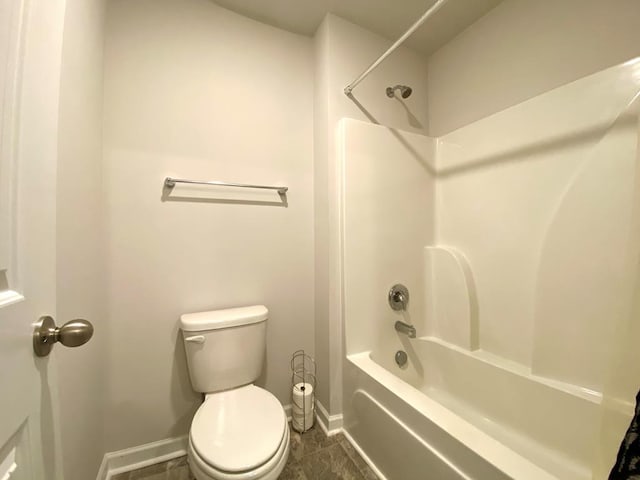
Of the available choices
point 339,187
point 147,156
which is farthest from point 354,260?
point 147,156

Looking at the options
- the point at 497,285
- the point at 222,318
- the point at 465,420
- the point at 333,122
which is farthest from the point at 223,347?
the point at 497,285

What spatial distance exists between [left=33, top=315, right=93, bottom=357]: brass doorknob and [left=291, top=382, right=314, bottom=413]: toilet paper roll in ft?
4.13

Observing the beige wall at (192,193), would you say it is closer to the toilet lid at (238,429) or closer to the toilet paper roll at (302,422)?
the toilet paper roll at (302,422)

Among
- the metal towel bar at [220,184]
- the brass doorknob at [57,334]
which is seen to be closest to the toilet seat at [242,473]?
the brass doorknob at [57,334]

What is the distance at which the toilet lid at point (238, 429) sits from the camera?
2.87 feet

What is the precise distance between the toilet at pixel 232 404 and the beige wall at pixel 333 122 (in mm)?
396

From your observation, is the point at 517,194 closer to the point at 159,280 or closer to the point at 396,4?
the point at 396,4

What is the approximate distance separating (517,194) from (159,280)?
1911 mm

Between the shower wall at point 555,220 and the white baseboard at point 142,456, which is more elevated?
the shower wall at point 555,220

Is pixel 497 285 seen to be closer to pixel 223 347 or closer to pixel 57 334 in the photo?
pixel 223 347

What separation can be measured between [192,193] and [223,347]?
81 cm

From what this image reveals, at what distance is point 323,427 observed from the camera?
152 cm

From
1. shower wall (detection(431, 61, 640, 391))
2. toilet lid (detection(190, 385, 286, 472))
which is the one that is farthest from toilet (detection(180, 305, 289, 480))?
shower wall (detection(431, 61, 640, 391))

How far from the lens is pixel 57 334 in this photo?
0.47 metres
